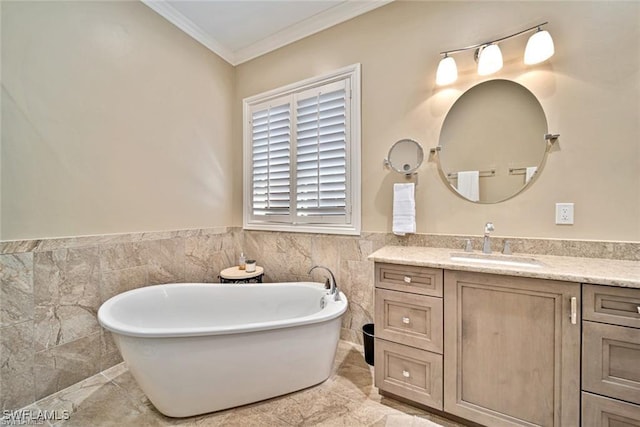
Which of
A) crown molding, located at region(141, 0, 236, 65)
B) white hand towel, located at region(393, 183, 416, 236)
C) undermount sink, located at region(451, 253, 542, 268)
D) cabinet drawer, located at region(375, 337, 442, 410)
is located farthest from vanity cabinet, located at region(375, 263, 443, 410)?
crown molding, located at region(141, 0, 236, 65)

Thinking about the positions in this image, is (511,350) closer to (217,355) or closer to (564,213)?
(564,213)

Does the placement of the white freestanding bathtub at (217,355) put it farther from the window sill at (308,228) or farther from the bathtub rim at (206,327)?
the window sill at (308,228)

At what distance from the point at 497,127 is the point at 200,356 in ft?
7.71

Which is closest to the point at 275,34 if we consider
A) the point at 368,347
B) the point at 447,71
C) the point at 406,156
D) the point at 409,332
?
the point at 447,71

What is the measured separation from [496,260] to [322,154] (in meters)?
1.58

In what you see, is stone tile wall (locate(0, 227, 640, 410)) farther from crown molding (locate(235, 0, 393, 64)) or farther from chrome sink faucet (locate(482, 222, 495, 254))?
crown molding (locate(235, 0, 393, 64))

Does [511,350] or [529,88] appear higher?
[529,88]

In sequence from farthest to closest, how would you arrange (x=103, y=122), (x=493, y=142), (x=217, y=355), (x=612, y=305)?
(x=103, y=122) → (x=493, y=142) → (x=217, y=355) → (x=612, y=305)

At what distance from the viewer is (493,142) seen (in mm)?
1750

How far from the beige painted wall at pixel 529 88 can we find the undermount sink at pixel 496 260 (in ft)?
0.68

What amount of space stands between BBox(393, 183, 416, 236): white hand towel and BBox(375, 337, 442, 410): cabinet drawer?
2.64 ft

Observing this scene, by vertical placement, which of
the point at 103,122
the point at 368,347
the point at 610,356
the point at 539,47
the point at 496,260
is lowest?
the point at 368,347

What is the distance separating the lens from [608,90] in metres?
1.44

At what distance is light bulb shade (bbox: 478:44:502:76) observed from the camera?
64.7 inches
